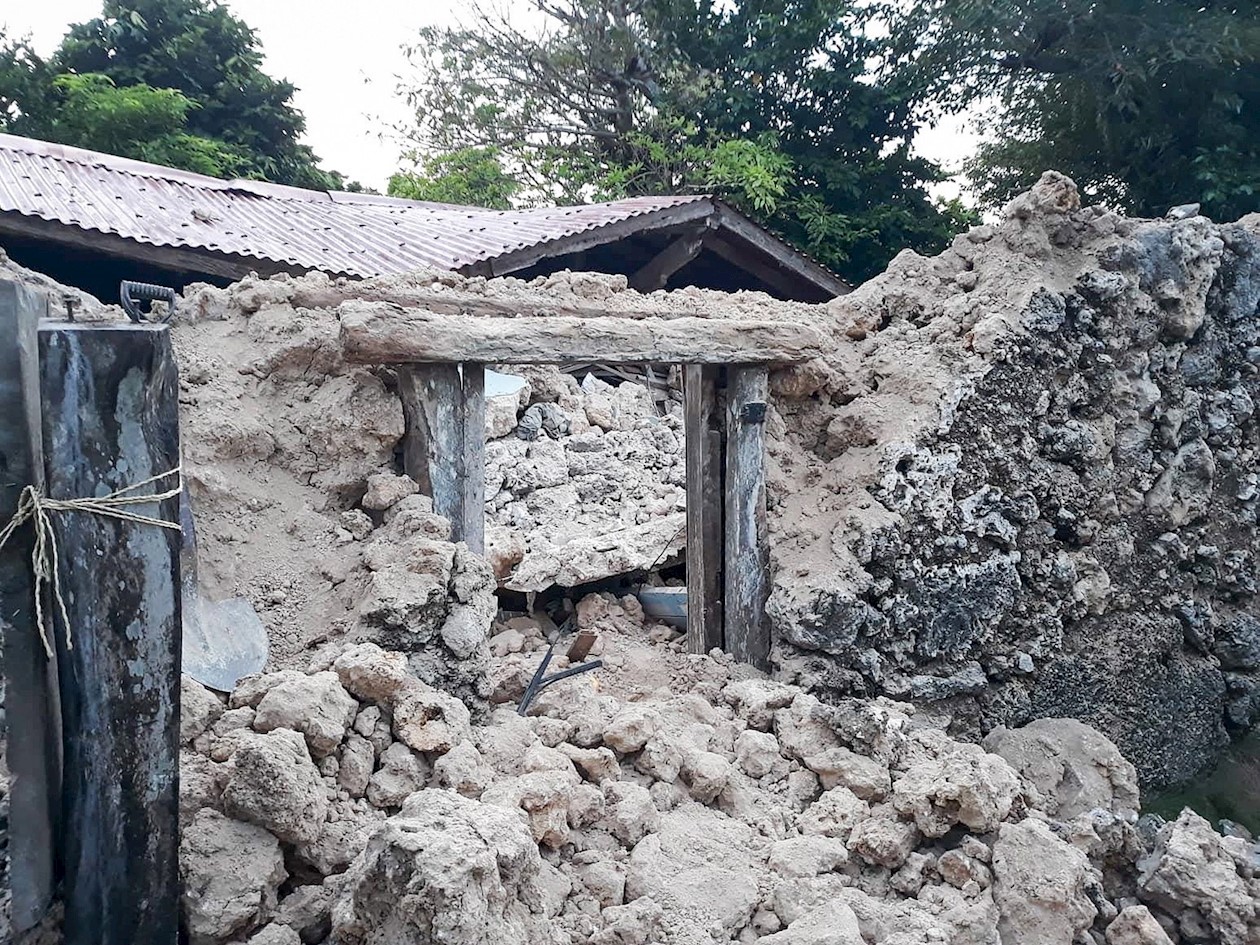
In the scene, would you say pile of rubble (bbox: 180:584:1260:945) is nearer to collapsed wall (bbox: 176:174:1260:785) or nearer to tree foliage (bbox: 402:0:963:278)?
collapsed wall (bbox: 176:174:1260:785)

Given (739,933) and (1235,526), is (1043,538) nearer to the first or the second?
(1235,526)

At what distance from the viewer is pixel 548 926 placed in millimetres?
2535

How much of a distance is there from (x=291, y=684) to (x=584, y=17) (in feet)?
46.5

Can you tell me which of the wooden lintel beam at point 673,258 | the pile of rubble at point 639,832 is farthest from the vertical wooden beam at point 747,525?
the wooden lintel beam at point 673,258


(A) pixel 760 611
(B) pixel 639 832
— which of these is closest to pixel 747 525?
(A) pixel 760 611

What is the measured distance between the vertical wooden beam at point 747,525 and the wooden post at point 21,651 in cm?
308

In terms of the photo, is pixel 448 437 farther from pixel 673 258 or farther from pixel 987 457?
pixel 673 258

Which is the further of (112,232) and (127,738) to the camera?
(112,232)

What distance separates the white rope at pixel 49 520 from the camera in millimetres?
2074

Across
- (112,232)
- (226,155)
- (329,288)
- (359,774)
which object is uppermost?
(226,155)

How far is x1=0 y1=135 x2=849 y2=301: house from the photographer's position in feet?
21.2

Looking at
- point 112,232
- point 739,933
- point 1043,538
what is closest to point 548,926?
point 739,933

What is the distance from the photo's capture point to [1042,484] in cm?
477

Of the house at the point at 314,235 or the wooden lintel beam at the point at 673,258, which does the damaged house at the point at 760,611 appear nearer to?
the house at the point at 314,235
